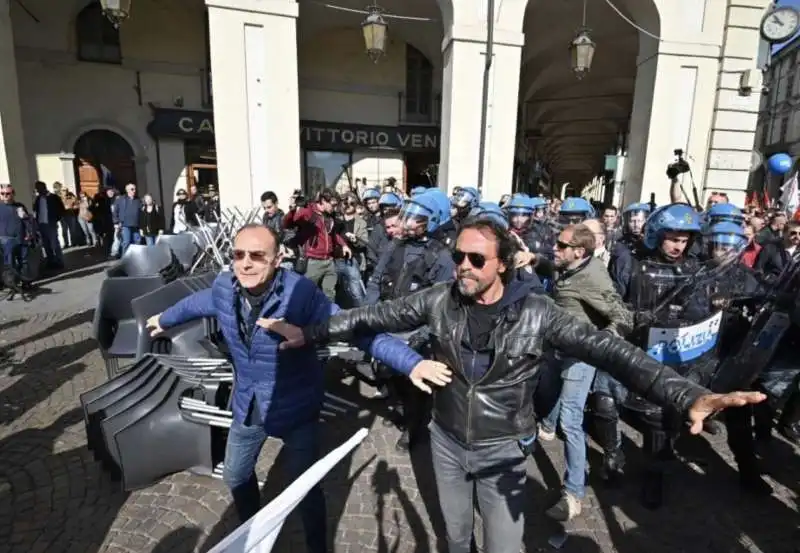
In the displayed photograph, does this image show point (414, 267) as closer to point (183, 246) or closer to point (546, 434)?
point (546, 434)

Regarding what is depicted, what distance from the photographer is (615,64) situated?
1416 centimetres

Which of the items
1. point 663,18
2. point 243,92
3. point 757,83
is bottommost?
point 243,92

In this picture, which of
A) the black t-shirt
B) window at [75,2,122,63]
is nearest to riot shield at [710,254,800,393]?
the black t-shirt

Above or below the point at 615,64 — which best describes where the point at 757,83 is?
below

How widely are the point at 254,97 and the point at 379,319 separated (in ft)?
25.5

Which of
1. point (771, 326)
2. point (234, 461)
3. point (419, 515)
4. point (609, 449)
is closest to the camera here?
point (234, 461)

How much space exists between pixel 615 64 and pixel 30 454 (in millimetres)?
16244

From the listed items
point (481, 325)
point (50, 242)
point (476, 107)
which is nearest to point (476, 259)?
point (481, 325)

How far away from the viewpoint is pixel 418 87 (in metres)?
14.6

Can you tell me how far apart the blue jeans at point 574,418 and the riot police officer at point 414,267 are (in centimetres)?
101

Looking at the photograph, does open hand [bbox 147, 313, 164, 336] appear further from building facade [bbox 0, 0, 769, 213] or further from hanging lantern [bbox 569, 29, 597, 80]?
hanging lantern [bbox 569, 29, 597, 80]

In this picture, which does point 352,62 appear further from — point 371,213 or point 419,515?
point 419,515

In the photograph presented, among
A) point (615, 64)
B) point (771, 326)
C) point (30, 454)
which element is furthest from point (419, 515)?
point (615, 64)

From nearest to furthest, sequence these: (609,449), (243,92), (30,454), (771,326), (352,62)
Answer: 1. (771,326)
2. (609,449)
3. (30,454)
4. (243,92)
5. (352,62)
